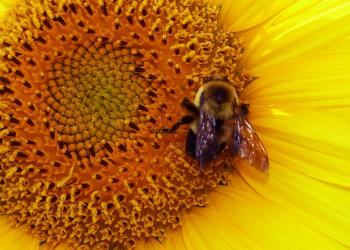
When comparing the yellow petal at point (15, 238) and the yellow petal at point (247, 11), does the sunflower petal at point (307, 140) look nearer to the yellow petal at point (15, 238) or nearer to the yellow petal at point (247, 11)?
the yellow petal at point (247, 11)

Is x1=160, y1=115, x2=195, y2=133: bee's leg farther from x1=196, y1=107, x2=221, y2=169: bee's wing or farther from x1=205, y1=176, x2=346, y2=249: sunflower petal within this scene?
x1=205, y1=176, x2=346, y2=249: sunflower petal

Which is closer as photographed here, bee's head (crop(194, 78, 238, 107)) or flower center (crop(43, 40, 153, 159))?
bee's head (crop(194, 78, 238, 107))

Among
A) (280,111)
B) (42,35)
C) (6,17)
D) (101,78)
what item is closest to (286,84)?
(280,111)

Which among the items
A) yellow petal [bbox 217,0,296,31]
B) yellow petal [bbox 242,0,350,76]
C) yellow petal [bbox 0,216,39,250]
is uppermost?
yellow petal [bbox 217,0,296,31]

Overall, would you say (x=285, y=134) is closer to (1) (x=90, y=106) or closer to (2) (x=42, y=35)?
(1) (x=90, y=106)

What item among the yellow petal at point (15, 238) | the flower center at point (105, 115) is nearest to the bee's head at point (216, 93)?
the flower center at point (105, 115)

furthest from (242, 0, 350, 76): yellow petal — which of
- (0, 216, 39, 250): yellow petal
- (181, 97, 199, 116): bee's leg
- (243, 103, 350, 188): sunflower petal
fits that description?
(0, 216, 39, 250): yellow petal

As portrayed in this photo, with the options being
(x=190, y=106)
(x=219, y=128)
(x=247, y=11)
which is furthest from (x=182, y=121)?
(x=247, y=11)
